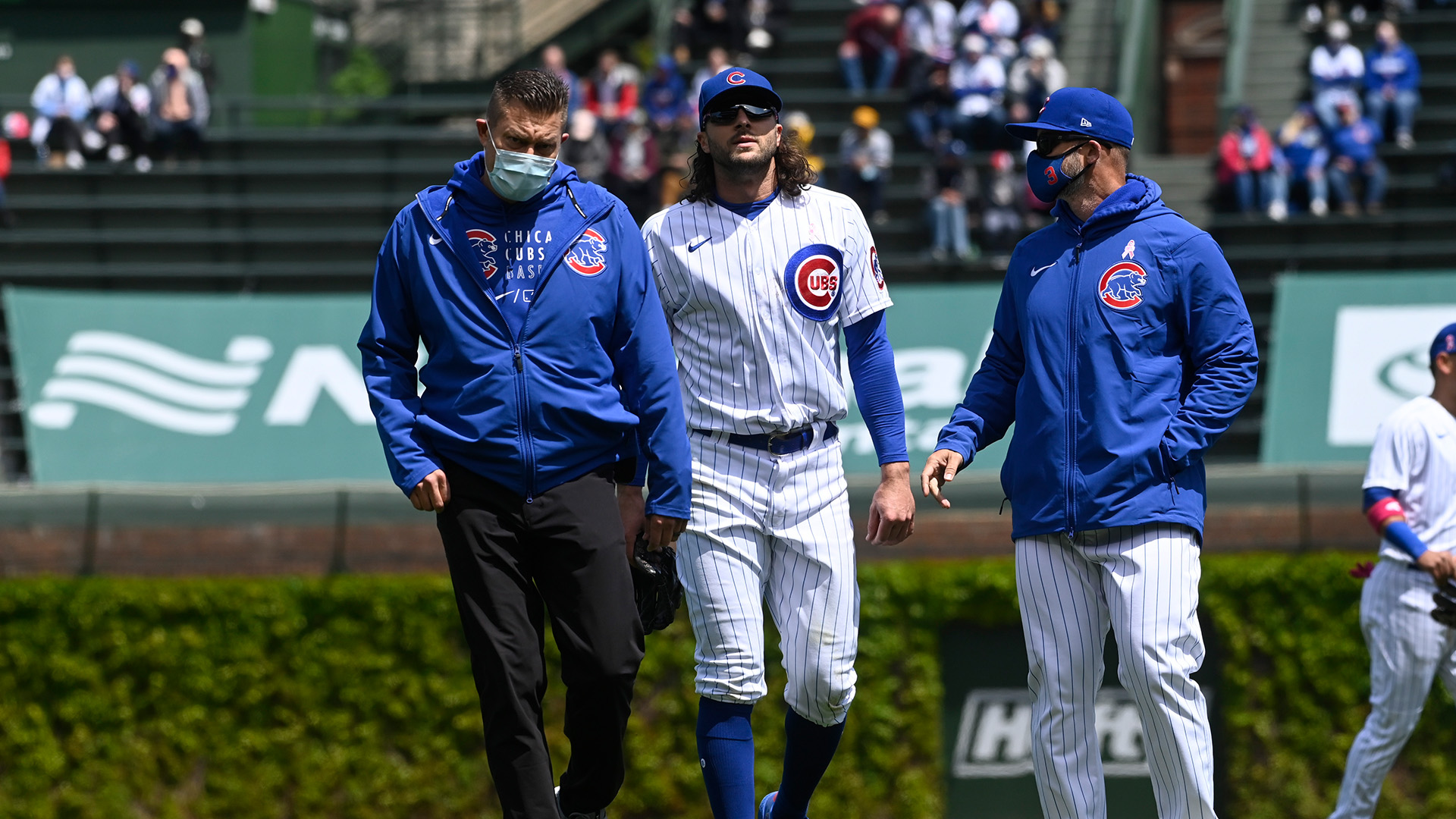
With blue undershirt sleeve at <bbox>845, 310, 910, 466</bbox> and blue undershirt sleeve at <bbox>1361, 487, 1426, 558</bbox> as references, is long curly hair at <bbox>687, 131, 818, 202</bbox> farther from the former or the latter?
blue undershirt sleeve at <bbox>1361, 487, 1426, 558</bbox>

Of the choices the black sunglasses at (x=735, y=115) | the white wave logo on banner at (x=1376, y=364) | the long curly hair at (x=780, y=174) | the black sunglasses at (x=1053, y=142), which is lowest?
the white wave logo on banner at (x=1376, y=364)

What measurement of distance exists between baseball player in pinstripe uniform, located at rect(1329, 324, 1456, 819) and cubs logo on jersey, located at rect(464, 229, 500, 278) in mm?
3761

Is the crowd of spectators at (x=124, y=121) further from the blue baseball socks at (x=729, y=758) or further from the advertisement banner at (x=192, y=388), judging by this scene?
the blue baseball socks at (x=729, y=758)

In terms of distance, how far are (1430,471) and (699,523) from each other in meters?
3.27

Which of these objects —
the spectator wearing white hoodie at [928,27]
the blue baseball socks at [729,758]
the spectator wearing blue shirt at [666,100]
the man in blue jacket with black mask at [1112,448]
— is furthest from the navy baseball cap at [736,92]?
the spectator wearing white hoodie at [928,27]

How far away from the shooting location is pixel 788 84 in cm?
1592

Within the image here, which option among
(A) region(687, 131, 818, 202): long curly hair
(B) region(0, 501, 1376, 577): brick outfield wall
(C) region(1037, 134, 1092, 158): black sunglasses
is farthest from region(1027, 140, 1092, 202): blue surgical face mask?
(B) region(0, 501, 1376, 577): brick outfield wall

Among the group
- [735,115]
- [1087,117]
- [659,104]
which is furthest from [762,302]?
[659,104]

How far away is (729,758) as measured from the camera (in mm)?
4320

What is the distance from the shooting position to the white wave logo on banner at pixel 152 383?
9.72 meters

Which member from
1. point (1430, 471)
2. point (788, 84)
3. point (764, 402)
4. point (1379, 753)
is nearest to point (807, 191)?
point (764, 402)

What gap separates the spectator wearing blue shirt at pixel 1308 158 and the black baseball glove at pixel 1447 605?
8.20 meters

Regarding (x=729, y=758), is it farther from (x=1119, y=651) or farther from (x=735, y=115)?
(x=735, y=115)

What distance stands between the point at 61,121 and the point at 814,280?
12.8 metres
